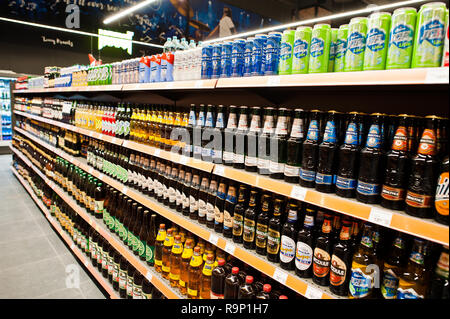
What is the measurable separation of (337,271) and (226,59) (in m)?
1.20

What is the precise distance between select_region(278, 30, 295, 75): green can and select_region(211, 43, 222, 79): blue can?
0.44 meters

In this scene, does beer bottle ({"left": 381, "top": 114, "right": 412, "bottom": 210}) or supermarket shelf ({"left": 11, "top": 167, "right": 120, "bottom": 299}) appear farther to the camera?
supermarket shelf ({"left": 11, "top": 167, "right": 120, "bottom": 299})

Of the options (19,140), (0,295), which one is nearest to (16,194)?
(19,140)

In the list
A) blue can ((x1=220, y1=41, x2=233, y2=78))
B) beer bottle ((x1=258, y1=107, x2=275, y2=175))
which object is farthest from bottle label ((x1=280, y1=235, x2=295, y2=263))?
blue can ((x1=220, y1=41, x2=233, y2=78))

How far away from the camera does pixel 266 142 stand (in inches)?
58.4

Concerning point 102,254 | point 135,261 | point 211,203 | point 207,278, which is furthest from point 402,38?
point 102,254

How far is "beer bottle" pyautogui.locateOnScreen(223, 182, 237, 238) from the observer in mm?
1681

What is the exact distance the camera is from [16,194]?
216 inches

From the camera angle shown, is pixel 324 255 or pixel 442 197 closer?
pixel 442 197

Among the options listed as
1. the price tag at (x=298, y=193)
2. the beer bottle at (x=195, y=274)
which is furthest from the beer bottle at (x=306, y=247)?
the beer bottle at (x=195, y=274)

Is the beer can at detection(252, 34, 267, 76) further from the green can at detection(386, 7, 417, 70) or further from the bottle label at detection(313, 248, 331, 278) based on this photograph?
the bottle label at detection(313, 248, 331, 278)

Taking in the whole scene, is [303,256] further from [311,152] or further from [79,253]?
[79,253]

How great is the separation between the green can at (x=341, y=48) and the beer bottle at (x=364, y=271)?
676 millimetres

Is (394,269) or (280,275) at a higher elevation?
(394,269)
